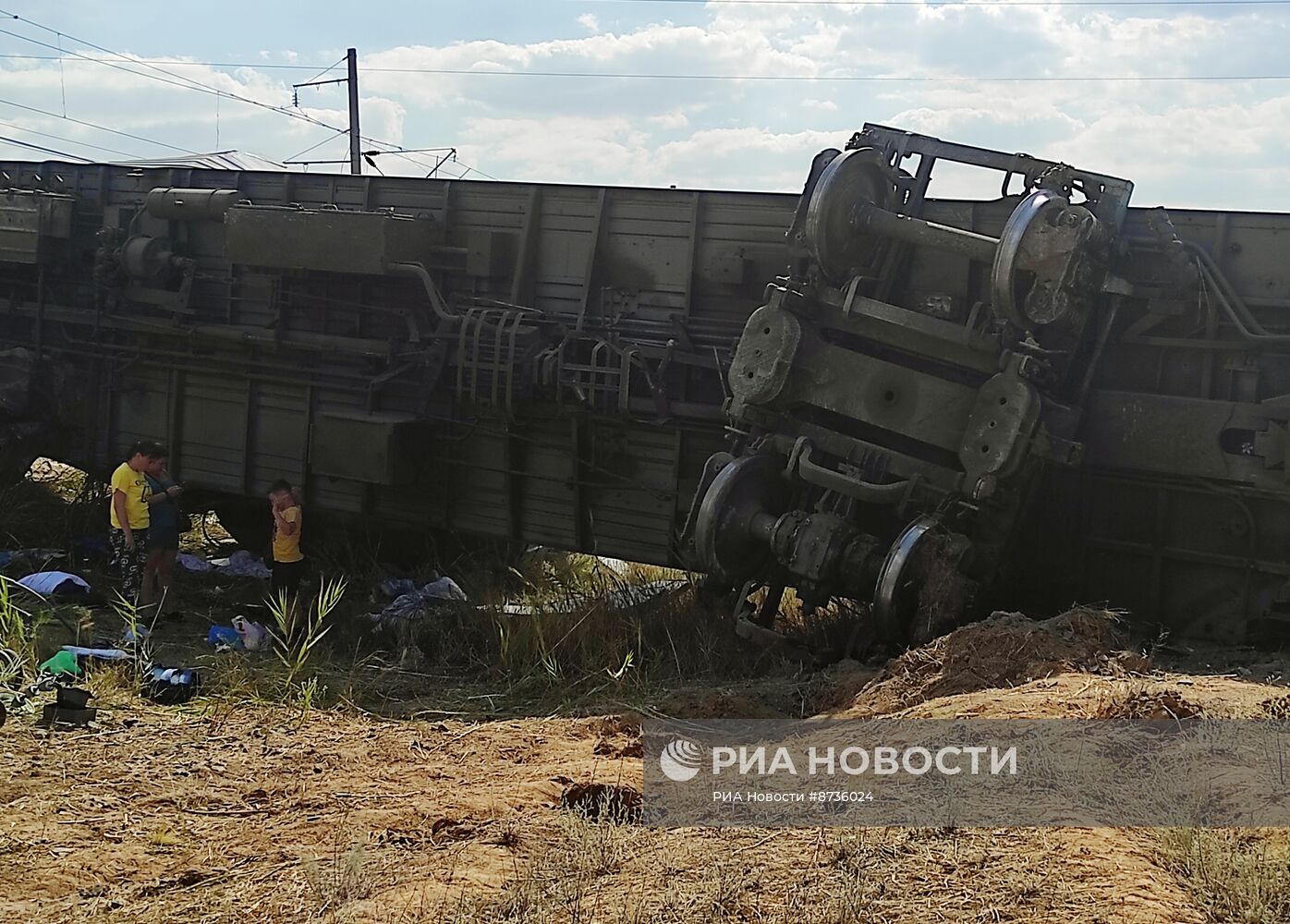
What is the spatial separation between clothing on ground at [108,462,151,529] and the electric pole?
21795 millimetres

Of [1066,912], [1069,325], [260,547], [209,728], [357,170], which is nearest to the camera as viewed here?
[1066,912]

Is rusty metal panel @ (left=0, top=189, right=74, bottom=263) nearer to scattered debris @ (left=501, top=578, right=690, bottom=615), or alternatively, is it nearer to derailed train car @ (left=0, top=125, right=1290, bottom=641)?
derailed train car @ (left=0, top=125, right=1290, bottom=641)

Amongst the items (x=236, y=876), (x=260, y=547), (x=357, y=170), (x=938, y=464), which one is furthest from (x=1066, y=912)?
(x=357, y=170)

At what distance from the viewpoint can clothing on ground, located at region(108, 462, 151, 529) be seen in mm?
10367

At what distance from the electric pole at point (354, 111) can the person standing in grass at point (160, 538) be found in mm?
21800

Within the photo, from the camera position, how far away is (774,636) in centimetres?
888

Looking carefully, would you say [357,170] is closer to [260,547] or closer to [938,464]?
[260,547]

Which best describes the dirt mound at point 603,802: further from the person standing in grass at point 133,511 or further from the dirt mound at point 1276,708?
the person standing in grass at point 133,511

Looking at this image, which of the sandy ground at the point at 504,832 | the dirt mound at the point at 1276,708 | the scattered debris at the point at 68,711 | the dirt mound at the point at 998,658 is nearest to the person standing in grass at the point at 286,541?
the sandy ground at the point at 504,832

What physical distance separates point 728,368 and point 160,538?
174 inches

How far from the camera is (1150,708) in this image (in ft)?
18.9

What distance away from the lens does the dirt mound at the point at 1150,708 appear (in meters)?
5.71

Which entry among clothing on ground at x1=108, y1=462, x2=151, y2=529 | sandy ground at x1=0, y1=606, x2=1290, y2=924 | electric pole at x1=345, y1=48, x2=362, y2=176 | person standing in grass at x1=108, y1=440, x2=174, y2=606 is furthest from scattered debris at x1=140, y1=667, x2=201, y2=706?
electric pole at x1=345, y1=48, x2=362, y2=176

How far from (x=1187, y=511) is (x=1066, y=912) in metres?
5.39
